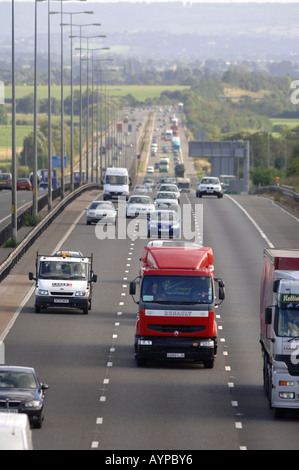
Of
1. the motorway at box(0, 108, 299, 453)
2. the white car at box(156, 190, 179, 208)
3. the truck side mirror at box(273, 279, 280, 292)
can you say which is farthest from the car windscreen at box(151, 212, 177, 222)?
the truck side mirror at box(273, 279, 280, 292)

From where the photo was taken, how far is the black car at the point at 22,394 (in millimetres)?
23484

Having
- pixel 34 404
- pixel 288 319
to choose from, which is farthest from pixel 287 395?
pixel 34 404

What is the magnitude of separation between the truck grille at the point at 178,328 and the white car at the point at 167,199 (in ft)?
142

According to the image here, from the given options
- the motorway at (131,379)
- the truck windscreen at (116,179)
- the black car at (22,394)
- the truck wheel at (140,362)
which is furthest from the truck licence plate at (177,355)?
the truck windscreen at (116,179)

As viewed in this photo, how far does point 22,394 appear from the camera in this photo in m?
23.9

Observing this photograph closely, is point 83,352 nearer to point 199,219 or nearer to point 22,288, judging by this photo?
point 22,288

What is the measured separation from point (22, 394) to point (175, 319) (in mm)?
8646

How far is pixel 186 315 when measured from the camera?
105 ft

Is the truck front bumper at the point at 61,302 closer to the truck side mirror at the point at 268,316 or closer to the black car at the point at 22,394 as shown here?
the truck side mirror at the point at 268,316

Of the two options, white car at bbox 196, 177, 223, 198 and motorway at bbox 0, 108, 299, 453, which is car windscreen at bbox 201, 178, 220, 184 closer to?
white car at bbox 196, 177, 223, 198

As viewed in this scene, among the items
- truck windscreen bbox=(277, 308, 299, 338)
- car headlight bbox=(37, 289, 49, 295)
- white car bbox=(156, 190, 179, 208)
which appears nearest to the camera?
truck windscreen bbox=(277, 308, 299, 338)

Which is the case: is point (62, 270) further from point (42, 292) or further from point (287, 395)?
point (287, 395)

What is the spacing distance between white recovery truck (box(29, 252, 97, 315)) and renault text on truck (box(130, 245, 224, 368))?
907cm

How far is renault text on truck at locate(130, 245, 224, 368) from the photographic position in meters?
31.8
